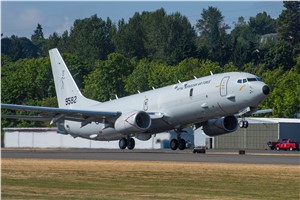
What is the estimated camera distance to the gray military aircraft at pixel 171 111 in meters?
61.8

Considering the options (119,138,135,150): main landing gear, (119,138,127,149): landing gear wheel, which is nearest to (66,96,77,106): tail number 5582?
(119,138,127,149): landing gear wheel

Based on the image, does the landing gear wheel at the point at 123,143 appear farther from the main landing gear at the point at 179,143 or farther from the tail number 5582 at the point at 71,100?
the tail number 5582 at the point at 71,100

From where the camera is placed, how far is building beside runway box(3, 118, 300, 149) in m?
96.3

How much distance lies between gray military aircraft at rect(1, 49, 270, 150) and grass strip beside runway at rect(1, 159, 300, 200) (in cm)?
698

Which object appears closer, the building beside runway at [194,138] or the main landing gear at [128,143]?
the main landing gear at [128,143]

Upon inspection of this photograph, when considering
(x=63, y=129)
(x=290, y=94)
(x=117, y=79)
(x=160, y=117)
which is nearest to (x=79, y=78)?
(x=117, y=79)

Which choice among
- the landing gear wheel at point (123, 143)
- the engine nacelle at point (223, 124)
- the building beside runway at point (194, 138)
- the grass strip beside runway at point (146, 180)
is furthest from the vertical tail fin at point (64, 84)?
the grass strip beside runway at point (146, 180)

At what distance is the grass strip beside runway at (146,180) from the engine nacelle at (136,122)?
9.78 m

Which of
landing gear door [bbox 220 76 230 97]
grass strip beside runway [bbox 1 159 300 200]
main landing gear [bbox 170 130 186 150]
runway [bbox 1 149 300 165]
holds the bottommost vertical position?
grass strip beside runway [bbox 1 159 300 200]

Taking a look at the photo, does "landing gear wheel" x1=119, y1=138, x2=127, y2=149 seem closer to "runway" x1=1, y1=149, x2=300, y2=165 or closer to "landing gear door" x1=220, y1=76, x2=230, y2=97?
"runway" x1=1, y1=149, x2=300, y2=165

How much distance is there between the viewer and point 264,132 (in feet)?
356

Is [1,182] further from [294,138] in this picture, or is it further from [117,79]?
[117,79]

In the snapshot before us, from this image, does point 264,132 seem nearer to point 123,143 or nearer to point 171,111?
point 123,143

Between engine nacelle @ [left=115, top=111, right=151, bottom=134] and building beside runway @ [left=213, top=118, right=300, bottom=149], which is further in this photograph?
building beside runway @ [left=213, top=118, right=300, bottom=149]
